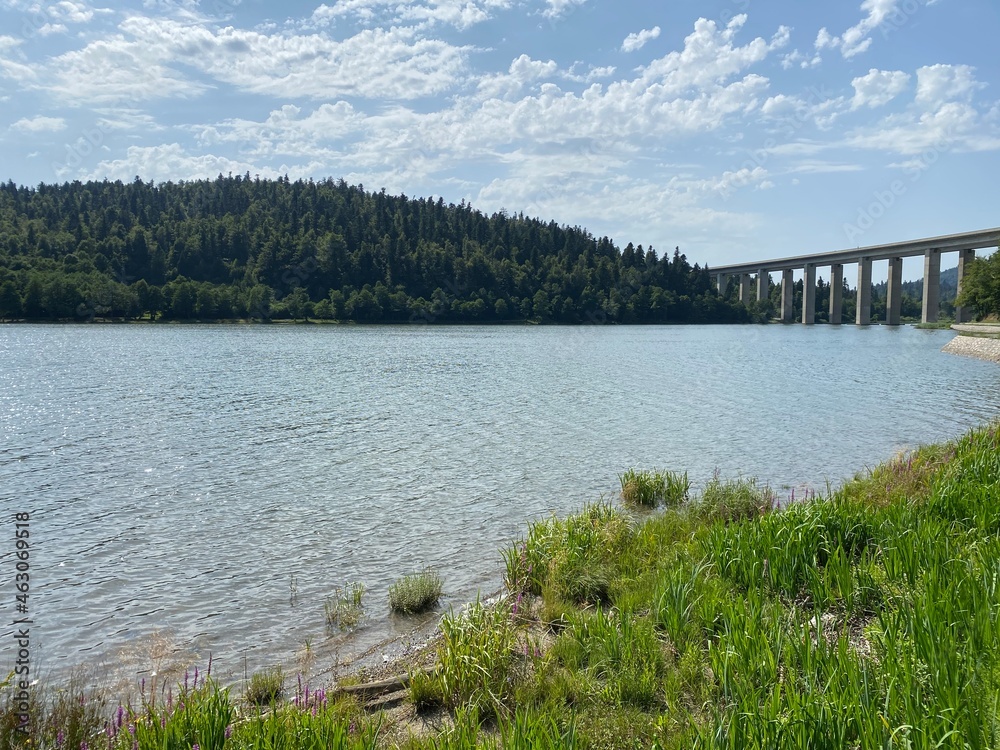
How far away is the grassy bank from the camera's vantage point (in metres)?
4.80

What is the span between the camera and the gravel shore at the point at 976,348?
216ft

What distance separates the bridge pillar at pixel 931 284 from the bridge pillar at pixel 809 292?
31224 mm

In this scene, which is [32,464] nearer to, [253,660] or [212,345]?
[253,660]

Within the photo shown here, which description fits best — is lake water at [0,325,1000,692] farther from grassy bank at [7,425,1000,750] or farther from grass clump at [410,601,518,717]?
grassy bank at [7,425,1000,750]

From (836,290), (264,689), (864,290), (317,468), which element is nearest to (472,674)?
(264,689)

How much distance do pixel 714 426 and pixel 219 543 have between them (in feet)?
Result: 66.4

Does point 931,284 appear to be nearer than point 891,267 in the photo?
Yes

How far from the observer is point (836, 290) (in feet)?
582

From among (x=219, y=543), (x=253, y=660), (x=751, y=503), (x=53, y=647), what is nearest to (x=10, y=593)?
(x=53, y=647)

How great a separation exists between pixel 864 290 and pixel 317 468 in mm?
167907

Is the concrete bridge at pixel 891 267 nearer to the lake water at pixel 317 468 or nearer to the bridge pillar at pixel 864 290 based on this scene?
the bridge pillar at pixel 864 290

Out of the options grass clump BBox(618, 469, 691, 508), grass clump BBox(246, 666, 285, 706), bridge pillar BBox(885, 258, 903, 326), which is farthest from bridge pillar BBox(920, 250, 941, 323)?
grass clump BBox(246, 666, 285, 706)

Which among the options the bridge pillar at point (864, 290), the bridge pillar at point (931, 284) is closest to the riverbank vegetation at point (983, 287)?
the bridge pillar at point (931, 284)

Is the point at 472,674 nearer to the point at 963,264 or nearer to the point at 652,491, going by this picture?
the point at 652,491
